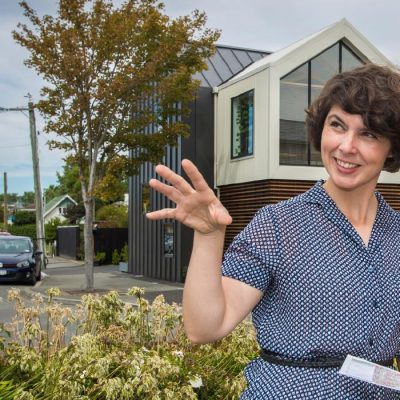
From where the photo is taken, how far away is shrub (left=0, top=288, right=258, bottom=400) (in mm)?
3758

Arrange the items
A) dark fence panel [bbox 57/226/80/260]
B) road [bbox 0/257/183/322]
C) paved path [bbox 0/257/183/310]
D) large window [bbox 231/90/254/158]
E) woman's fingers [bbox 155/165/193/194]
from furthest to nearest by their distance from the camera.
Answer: dark fence panel [bbox 57/226/80/260], large window [bbox 231/90/254/158], paved path [bbox 0/257/183/310], road [bbox 0/257/183/322], woman's fingers [bbox 155/165/193/194]

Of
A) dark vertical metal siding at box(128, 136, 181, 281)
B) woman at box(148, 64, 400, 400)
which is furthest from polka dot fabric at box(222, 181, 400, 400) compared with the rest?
dark vertical metal siding at box(128, 136, 181, 281)

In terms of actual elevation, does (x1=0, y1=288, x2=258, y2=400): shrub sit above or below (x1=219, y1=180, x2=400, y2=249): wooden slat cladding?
below

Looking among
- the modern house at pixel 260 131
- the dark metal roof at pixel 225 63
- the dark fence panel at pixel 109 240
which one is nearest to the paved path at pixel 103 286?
the modern house at pixel 260 131

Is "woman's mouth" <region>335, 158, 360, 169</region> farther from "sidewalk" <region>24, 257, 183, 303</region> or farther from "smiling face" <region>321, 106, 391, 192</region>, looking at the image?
"sidewalk" <region>24, 257, 183, 303</region>

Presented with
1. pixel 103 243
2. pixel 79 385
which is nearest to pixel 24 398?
pixel 79 385

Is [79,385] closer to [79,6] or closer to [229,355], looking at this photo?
[229,355]

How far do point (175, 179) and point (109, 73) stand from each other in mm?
15596

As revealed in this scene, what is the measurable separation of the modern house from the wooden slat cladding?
27 millimetres

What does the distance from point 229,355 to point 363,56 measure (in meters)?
15.5

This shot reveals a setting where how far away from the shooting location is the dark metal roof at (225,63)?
2092cm

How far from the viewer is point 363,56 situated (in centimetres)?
1856

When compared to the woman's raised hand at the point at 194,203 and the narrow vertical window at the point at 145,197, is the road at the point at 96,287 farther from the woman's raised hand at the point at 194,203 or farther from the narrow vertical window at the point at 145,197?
the woman's raised hand at the point at 194,203

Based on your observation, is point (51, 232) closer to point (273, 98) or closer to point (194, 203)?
point (273, 98)
